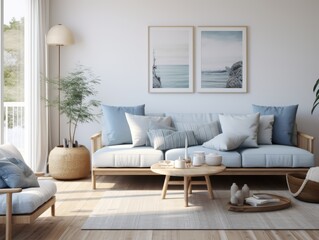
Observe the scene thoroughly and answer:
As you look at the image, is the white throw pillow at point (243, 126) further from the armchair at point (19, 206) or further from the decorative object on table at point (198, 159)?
the armchair at point (19, 206)

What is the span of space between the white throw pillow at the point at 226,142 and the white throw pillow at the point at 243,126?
15 cm

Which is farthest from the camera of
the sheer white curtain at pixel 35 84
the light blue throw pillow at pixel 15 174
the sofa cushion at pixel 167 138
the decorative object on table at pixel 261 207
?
the sheer white curtain at pixel 35 84

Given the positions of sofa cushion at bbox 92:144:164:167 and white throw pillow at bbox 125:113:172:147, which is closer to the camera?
sofa cushion at bbox 92:144:164:167

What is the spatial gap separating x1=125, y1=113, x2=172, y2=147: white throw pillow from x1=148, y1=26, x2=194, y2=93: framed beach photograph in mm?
761

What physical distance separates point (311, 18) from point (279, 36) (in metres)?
0.51

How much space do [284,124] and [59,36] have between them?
3210 mm

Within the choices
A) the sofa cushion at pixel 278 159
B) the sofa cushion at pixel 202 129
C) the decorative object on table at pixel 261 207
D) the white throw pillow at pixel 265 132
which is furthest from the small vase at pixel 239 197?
the white throw pillow at pixel 265 132

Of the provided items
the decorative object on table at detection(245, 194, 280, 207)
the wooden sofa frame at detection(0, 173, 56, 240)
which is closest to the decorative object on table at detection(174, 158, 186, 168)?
the decorative object on table at detection(245, 194, 280, 207)

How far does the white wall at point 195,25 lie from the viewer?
6.45 metres

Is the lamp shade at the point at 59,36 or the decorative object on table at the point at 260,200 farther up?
the lamp shade at the point at 59,36

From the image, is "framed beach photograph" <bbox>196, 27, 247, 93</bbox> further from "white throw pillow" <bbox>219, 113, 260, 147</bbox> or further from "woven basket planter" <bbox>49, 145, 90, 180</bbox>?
"woven basket planter" <bbox>49, 145, 90, 180</bbox>

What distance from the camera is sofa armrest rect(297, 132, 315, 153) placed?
557 centimetres

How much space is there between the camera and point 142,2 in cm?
646

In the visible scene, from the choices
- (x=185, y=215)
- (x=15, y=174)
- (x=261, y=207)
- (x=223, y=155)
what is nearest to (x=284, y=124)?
(x=223, y=155)
